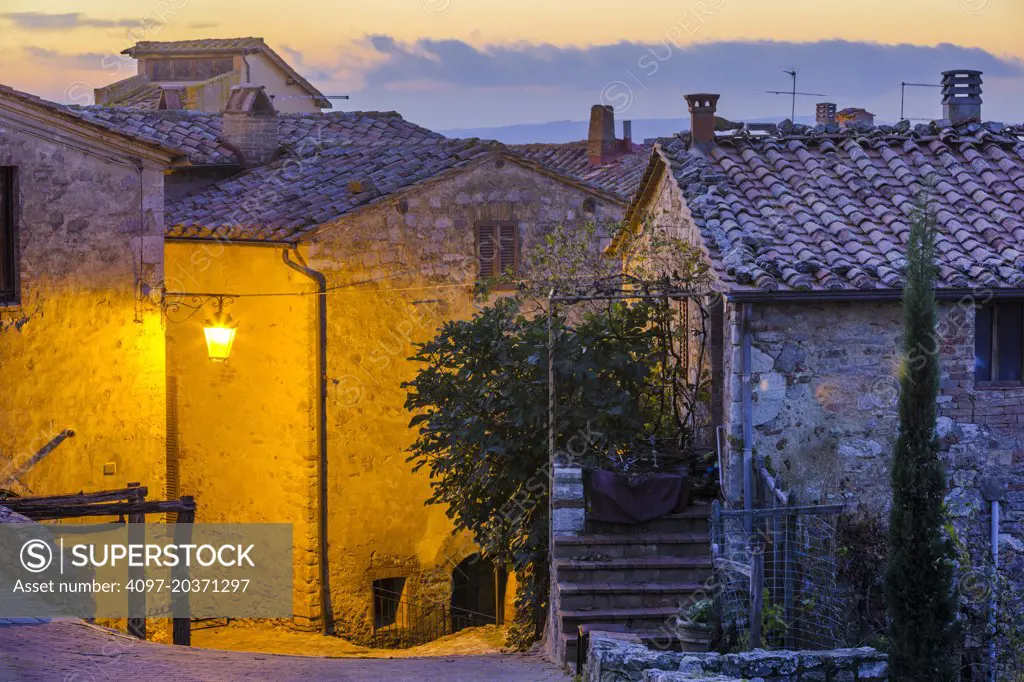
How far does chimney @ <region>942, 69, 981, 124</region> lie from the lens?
556 inches

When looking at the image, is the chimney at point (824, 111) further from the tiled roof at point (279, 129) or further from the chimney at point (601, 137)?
the tiled roof at point (279, 129)

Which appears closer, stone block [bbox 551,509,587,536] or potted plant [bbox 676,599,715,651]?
potted plant [bbox 676,599,715,651]

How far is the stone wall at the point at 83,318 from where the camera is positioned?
12781 millimetres

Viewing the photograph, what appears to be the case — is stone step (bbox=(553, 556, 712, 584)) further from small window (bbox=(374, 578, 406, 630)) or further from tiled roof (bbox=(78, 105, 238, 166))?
tiled roof (bbox=(78, 105, 238, 166))

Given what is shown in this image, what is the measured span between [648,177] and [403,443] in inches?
178

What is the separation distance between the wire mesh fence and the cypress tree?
0.68 metres

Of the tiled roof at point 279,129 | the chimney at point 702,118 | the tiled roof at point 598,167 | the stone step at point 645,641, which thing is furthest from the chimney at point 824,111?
the stone step at point 645,641

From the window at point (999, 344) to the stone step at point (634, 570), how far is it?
2895 mm

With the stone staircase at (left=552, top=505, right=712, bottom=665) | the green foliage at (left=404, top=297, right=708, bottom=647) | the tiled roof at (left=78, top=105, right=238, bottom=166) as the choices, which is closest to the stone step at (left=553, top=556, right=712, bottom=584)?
the stone staircase at (left=552, top=505, right=712, bottom=665)

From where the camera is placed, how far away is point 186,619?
1169 centimetres

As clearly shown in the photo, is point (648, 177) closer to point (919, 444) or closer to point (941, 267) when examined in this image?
point (941, 267)

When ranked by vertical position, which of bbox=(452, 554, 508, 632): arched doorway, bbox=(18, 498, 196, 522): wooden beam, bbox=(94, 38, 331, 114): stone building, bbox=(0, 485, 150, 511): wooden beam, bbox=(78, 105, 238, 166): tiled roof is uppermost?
Result: bbox=(94, 38, 331, 114): stone building

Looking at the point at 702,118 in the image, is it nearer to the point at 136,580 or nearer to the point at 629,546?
the point at 629,546

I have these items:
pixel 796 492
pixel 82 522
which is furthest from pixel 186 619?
pixel 796 492
